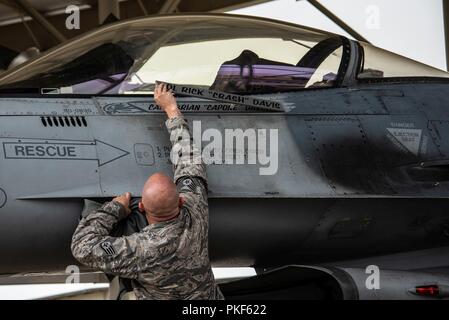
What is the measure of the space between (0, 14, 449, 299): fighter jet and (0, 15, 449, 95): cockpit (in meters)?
0.01

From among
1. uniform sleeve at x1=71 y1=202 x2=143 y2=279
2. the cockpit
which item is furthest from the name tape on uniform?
uniform sleeve at x1=71 y1=202 x2=143 y2=279

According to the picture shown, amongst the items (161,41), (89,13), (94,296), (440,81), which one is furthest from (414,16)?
(161,41)

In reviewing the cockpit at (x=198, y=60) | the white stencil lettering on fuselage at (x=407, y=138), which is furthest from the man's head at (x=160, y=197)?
the white stencil lettering on fuselage at (x=407, y=138)

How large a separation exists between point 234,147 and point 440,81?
1740mm

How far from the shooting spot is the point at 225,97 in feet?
14.5

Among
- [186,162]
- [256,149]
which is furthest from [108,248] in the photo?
[256,149]

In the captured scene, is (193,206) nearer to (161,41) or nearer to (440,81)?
(161,41)

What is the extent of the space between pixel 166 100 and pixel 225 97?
1.09ft

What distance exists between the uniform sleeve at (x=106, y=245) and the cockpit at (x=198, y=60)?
81 centimetres

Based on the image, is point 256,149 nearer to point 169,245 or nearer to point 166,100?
point 166,100

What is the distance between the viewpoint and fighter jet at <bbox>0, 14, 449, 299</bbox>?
404 cm

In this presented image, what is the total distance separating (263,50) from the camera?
192 inches

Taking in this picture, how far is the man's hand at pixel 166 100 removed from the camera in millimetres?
4223

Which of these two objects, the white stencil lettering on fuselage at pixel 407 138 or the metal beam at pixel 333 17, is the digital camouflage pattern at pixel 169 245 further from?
the metal beam at pixel 333 17
